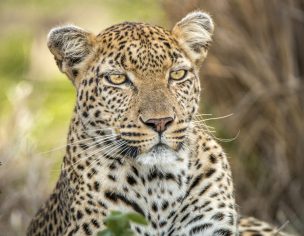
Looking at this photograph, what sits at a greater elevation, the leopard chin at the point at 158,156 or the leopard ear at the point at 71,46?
the leopard ear at the point at 71,46

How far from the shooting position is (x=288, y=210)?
12.4m

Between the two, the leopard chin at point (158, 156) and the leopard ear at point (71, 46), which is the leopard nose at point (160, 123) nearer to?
the leopard chin at point (158, 156)

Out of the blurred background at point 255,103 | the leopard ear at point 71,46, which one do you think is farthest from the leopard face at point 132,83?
the blurred background at point 255,103

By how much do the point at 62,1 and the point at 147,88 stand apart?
14381 millimetres

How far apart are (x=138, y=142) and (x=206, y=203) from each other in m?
0.89

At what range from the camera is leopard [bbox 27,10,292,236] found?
27.2 ft

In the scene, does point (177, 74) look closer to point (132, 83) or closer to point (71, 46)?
point (132, 83)

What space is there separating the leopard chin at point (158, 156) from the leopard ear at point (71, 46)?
0.96 metres

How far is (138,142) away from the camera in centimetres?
812

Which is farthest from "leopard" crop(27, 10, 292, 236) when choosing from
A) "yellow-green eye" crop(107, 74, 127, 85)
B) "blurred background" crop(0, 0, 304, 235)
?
"blurred background" crop(0, 0, 304, 235)

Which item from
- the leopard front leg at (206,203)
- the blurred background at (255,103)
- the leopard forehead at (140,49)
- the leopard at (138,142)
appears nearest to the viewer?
the leopard at (138,142)

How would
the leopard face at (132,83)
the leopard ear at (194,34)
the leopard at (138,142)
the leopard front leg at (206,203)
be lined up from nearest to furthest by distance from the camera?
the leopard face at (132,83)
the leopard at (138,142)
the leopard front leg at (206,203)
the leopard ear at (194,34)

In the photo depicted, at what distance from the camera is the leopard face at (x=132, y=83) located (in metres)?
8.12

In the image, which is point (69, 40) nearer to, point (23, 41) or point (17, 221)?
point (17, 221)
